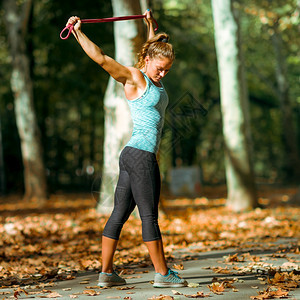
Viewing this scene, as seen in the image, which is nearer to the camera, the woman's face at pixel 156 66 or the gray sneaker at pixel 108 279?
the woman's face at pixel 156 66

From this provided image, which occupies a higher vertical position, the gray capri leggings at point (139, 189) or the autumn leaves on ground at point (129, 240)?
the gray capri leggings at point (139, 189)

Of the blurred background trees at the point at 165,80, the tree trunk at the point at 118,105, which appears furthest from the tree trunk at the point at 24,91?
the tree trunk at the point at 118,105

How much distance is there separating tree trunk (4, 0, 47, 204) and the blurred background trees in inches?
16.6

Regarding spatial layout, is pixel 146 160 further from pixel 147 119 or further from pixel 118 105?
pixel 118 105

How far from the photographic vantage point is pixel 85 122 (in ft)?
99.0

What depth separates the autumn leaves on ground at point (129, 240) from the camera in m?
5.56

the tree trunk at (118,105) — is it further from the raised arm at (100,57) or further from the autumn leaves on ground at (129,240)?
the raised arm at (100,57)

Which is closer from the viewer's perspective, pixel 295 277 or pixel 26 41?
pixel 295 277

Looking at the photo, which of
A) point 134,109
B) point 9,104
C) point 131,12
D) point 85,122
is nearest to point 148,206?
point 134,109

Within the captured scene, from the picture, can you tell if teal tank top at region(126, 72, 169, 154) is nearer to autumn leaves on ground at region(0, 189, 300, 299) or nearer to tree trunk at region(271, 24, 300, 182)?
autumn leaves on ground at region(0, 189, 300, 299)

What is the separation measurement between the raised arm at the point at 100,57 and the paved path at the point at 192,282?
1680 millimetres

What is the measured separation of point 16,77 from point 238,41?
278 inches

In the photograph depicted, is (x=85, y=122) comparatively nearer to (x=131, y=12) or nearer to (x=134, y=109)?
(x=131, y=12)

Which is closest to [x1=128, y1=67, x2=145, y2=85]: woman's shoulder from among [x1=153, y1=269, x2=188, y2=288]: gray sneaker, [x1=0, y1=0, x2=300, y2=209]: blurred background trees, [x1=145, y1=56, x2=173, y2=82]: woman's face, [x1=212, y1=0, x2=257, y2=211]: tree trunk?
[x1=145, y1=56, x2=173, y2=82]: woman's face
